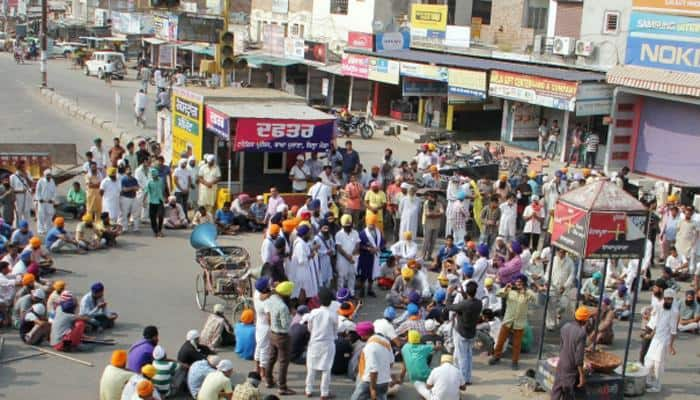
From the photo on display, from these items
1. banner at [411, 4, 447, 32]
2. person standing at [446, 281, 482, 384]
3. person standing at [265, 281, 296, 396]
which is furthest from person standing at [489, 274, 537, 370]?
banner at [411, 4, 447, 32]

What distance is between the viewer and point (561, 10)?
1346 inches

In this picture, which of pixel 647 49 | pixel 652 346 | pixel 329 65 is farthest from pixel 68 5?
pixel 652 346

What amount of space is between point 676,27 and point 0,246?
20.0m

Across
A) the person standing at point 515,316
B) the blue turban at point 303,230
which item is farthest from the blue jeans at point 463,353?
the blue turban at point 303,230

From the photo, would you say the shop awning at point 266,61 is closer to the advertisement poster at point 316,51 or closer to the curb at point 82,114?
the advertisement poster at point 316,51

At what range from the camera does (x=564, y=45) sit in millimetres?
31312

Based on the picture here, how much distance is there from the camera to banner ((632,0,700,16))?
84.5 feet

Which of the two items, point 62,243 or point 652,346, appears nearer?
point 652,346

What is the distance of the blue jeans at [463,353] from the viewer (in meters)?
11.6

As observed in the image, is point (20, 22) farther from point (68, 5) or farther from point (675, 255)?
point (675, 255)

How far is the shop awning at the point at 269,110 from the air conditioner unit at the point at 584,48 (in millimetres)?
13640

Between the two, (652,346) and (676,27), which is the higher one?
(676,27)

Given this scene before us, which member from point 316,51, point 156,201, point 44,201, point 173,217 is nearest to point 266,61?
point 316,51

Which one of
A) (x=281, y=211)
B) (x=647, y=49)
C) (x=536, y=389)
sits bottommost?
(x=536, y=389)
